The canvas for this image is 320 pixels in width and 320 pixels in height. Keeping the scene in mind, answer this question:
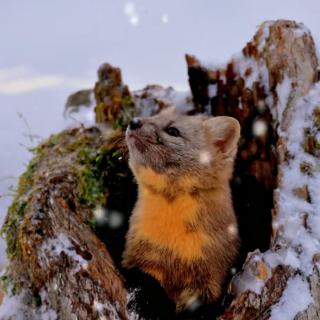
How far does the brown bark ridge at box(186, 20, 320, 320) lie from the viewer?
4758mm

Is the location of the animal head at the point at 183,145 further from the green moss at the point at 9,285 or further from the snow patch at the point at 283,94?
the green moss at the point at 9,285

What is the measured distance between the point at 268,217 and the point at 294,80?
5.83ft

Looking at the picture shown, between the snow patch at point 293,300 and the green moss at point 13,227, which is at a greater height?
the green moss at point 13,227

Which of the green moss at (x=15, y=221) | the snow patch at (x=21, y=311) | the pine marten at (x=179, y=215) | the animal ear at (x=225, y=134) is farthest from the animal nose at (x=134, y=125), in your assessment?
the snow patch at (x=21, y=311)

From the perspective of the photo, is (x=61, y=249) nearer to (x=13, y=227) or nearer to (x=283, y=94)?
(x=13, y=227)

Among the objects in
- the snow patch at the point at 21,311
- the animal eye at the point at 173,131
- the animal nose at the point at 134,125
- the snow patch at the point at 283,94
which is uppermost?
the animal nose at the point at 134,125

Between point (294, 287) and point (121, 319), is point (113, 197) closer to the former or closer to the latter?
point (121, 319)

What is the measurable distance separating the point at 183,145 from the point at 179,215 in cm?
70

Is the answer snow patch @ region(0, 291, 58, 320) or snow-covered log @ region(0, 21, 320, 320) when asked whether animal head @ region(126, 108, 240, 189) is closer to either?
snow-covered log @ region(0, 21, 320, 320)

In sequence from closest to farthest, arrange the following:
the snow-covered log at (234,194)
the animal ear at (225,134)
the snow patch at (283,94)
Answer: the snow-covered log at (234,194) → the animal ear at (225,134) → the snow patch at (283,94)

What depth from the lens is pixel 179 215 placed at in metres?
5.24

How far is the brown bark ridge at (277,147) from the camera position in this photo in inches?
187

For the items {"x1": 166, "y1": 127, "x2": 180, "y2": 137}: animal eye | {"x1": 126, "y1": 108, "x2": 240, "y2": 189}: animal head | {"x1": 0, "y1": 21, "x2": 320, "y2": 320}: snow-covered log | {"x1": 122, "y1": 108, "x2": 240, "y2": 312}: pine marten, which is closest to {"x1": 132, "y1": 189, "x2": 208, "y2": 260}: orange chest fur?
{"x1": 122, "y1": 108, "x2": 240, "y2": 312}: pine marten

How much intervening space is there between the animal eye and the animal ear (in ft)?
1.32
